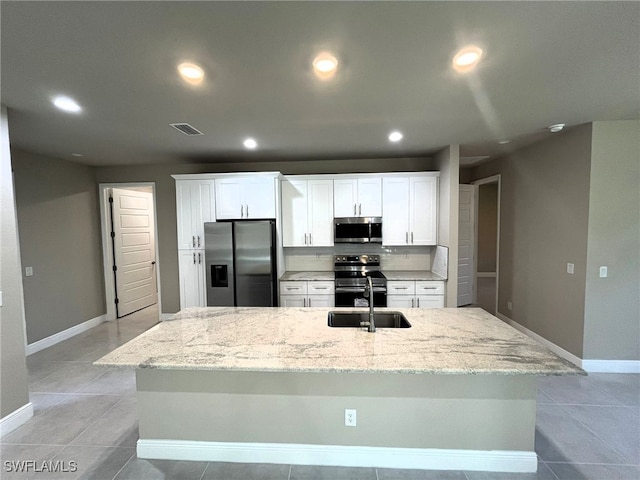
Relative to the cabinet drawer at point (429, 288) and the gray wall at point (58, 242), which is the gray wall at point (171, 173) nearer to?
the gray wall at point (58, 242)

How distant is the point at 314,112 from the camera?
97.7 inches

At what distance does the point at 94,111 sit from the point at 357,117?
7.34 ft

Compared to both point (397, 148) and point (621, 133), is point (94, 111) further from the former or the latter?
point (621, 133)

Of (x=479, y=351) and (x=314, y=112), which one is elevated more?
(x=314, y=112)

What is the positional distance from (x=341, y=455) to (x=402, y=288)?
91.6 inches

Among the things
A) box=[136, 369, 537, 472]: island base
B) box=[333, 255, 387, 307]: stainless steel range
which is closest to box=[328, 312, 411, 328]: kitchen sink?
box=[136, 369, 537, 472]: island base

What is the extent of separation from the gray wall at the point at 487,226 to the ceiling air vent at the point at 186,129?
8.04 meters

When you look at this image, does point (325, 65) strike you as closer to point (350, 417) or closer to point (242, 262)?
point (350, 417)

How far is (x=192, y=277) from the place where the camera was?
4.22m

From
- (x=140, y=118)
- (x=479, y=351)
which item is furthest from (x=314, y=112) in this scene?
(x=479, y=351)

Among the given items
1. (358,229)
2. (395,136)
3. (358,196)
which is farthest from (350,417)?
(358,196)

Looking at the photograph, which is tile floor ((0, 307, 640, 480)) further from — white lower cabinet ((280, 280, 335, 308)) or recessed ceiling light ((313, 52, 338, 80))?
recessed ceiling light ((313, 52, 338, 80))

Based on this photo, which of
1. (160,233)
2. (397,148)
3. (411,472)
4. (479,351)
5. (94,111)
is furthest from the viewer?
(160,233)

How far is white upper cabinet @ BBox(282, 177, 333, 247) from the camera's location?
13.7 feet
